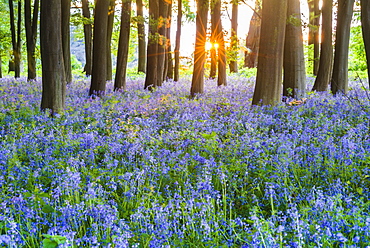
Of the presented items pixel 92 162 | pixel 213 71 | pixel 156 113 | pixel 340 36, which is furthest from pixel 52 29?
pixel 213 71

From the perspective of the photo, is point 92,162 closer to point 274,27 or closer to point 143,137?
point 143,137

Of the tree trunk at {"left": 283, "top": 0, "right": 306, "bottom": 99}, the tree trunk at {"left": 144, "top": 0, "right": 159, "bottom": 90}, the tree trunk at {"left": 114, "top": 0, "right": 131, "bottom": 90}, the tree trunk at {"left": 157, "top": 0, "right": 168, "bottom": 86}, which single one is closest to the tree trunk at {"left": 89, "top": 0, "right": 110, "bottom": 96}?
the tree trunk at {"left": 114, "top": 0, "right": 131, "bottom": 90}

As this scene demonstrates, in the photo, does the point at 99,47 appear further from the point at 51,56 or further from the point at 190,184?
the point at 190,184

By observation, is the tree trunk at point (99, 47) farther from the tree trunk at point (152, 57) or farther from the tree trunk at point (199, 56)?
the tree trunk at point (199, 56)

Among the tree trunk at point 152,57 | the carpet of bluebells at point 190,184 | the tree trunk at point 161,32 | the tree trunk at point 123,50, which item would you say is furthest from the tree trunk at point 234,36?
the carpet of bluebells at point 190,184

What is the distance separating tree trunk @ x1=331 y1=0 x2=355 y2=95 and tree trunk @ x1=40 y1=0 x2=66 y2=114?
9555 millimetres

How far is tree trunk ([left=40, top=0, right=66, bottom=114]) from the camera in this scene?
32.6 feet

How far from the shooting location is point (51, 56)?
10.0 meters

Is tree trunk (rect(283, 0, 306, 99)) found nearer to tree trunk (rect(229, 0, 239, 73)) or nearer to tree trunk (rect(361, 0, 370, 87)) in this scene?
tree trunk (rect(229, 0, 239, 73))

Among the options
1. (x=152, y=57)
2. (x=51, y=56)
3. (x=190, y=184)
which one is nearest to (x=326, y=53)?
(x=152, y=57)

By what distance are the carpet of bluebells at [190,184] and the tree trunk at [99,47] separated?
163 inches

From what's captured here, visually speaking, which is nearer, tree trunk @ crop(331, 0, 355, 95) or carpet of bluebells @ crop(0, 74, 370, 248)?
carpet of bluebells @ crop(0, 74, 370, 248)

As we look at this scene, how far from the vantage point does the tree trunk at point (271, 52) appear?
10.6 metres

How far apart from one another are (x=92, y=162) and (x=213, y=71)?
23.3 metres
